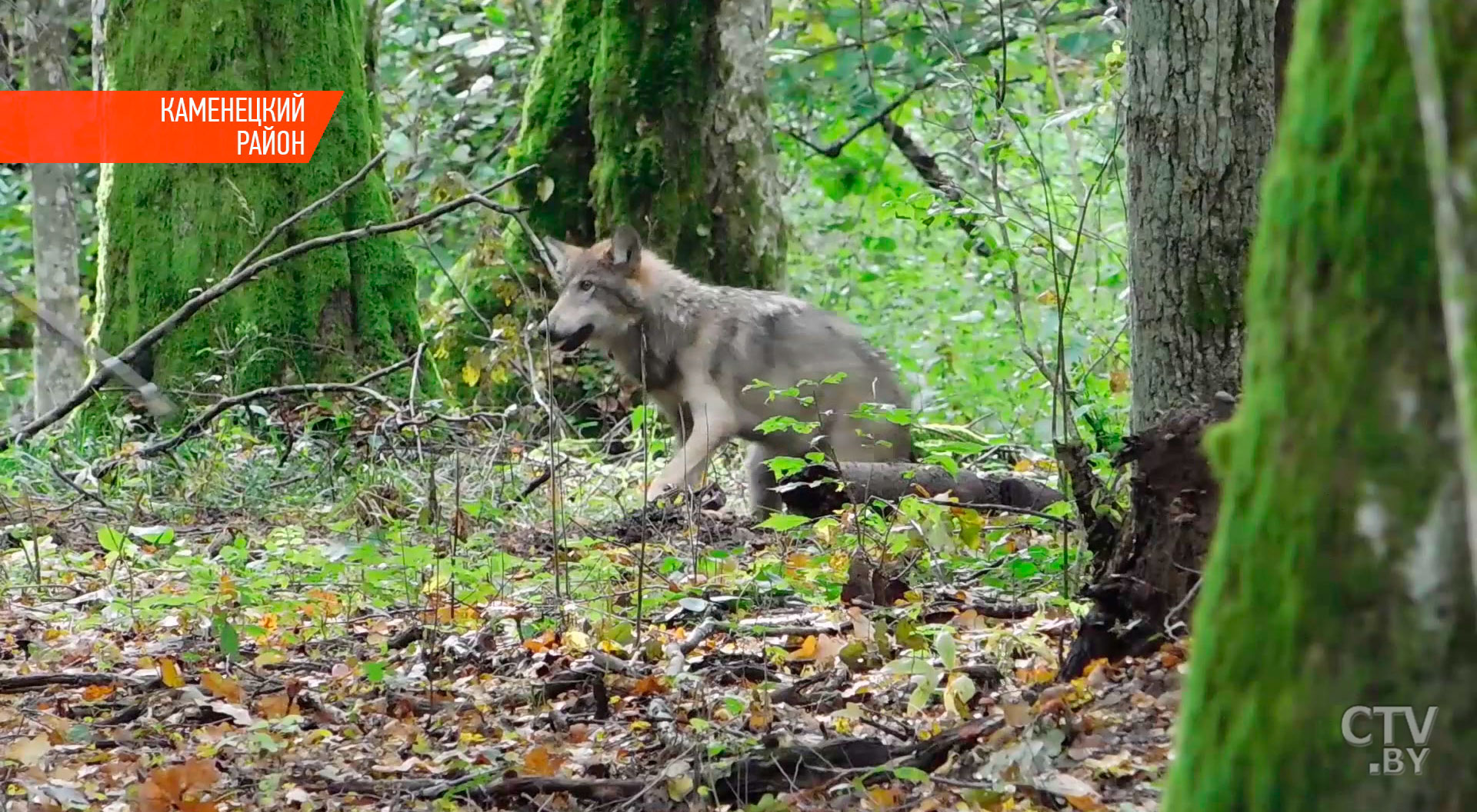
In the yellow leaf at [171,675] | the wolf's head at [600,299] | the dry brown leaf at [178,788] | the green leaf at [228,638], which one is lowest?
the dry brown leaf at [178,788]

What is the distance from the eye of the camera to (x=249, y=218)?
1046 centimetres

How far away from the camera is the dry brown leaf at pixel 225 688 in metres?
4.93

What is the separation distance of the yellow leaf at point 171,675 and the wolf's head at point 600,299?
5404mm

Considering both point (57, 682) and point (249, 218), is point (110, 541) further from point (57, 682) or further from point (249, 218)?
point (249, 218)

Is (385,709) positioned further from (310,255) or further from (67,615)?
(310,255)

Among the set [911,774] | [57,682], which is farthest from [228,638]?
[911,774]

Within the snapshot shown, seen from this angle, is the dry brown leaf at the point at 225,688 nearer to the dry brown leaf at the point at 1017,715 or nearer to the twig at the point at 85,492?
the dry brown leaf at the point at 1017,715

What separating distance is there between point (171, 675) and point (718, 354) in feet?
17.8

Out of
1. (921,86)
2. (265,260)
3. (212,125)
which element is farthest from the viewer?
(921,86)

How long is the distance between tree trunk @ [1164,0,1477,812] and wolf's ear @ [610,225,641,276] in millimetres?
8389

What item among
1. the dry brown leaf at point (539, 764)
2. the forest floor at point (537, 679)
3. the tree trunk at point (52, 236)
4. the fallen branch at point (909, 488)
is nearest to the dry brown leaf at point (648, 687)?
the forest floor at point (537, 679)

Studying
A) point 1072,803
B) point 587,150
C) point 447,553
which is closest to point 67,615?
point 447,553

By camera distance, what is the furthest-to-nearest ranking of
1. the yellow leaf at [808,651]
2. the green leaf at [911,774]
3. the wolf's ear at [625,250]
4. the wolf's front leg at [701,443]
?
the wolf's ear at [625,250] < the wolf's front leg at [701,443] < the yellow leaf at [808,651] < the green leaf at [911,774]

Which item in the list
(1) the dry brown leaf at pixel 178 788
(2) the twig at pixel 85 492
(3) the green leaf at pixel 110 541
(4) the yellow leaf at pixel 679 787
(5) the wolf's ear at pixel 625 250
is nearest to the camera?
(4) the yellow leaf at pixel 679 787
